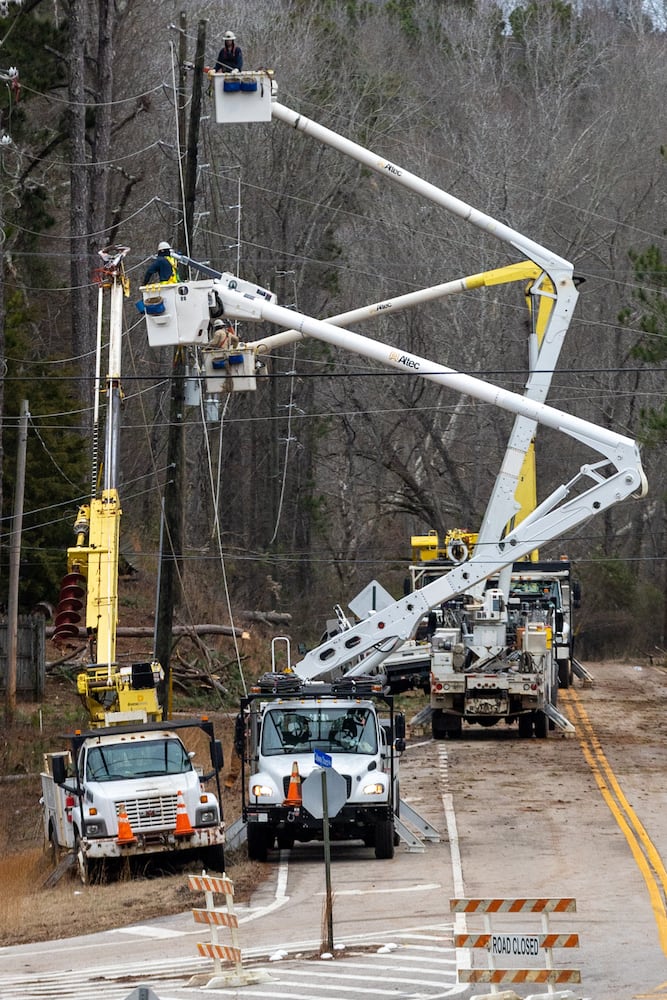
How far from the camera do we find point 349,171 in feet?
188

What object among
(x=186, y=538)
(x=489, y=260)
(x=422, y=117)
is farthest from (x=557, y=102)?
(x=186, y=538)

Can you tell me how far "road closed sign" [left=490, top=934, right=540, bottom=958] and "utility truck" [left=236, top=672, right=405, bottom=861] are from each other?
7.74 m

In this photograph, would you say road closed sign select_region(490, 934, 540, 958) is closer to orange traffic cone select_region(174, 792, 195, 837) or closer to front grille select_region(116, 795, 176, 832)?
orange traffic cone select_region(174, 792, 195, 837)

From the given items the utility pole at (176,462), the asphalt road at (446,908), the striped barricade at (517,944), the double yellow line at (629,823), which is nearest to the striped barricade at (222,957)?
the asphalt road at (446,908)

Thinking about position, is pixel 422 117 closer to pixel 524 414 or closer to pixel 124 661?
pixel 124 661

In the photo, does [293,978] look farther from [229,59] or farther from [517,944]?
[229,59]

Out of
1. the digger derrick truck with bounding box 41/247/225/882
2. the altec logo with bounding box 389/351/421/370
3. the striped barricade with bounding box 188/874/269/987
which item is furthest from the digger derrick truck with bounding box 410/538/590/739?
the striped barricade with bounding box 188/874/269/987

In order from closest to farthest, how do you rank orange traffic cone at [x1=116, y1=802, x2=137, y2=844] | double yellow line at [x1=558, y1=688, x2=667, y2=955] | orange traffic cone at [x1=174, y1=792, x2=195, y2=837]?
double yellow line at [x1=558, y1=688, x2=667, y2=955] < orange traffic cone at [x1=116, y1=802, x2=137, y2=844] < orange traffic cone at [x1=174, y1=792, x2=195, y2=837]

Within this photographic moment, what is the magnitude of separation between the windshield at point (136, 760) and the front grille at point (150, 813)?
0.77 m

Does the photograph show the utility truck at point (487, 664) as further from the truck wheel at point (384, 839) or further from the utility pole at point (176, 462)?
the truck wheel at point (384, 839)

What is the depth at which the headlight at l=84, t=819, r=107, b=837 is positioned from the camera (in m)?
20.3

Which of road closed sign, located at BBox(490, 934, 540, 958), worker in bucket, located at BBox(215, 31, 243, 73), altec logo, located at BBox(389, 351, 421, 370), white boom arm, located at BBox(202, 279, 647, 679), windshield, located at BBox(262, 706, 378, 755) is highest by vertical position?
worker in bucket, located at BBox(215, 31, 243, 73)

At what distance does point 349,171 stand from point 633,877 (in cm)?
4106

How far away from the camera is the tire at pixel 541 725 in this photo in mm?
33806
